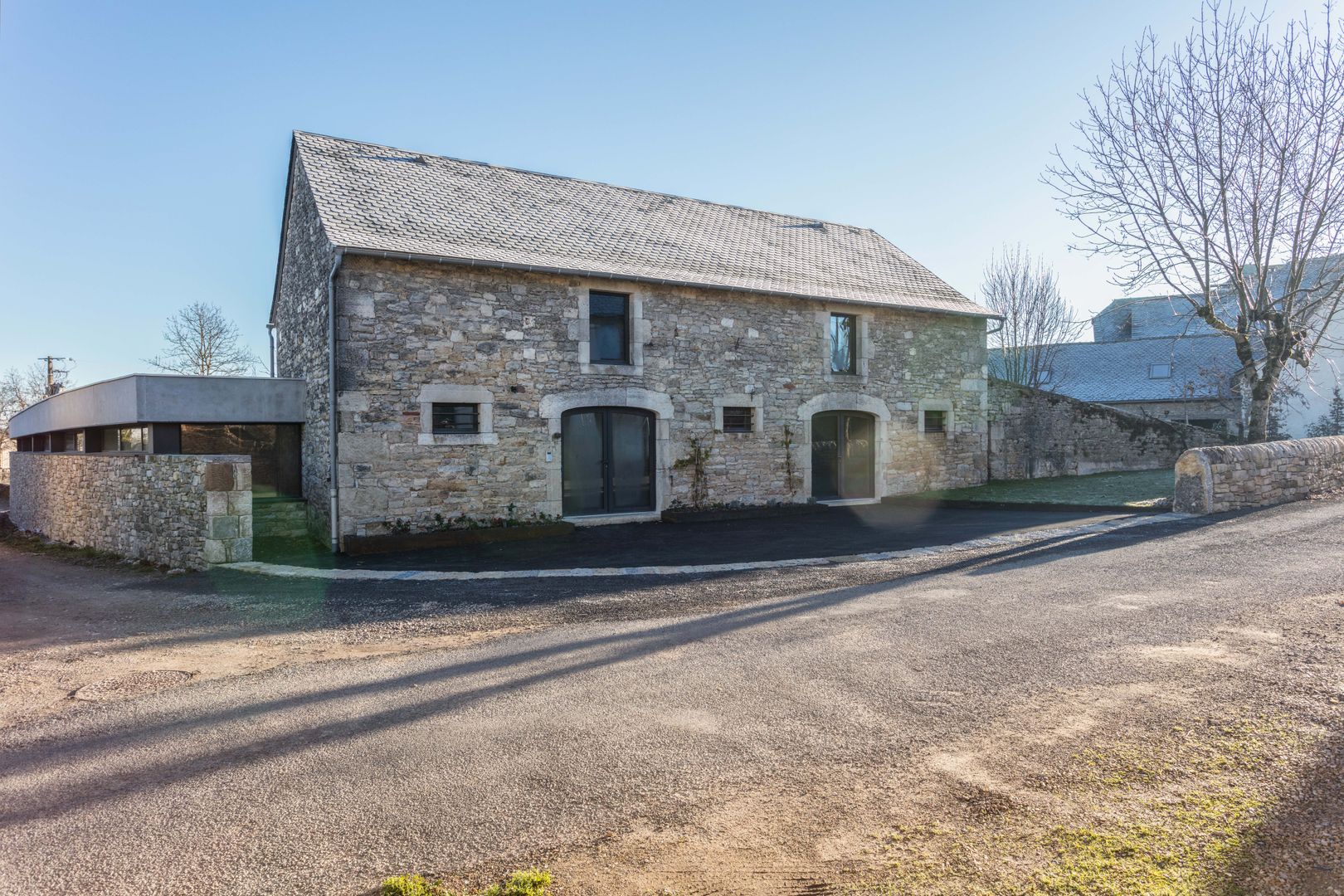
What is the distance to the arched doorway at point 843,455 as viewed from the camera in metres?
14.9

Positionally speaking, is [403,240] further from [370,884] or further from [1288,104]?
[1288,104]

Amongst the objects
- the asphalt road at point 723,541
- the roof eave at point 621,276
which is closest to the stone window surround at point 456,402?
the asphalt road at point 723,541

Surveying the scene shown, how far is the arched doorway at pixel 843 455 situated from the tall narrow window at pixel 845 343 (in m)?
0.94

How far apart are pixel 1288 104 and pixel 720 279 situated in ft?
34.1

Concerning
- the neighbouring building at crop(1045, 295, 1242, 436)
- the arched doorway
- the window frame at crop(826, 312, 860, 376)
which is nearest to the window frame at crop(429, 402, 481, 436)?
the arched doorway

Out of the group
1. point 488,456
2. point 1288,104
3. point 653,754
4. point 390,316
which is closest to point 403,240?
point 390,316

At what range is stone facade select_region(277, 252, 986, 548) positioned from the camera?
1070 cm

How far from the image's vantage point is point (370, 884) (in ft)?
8.06

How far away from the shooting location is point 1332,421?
27.3m

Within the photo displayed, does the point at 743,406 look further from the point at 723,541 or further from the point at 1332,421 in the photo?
the point at 1332,421

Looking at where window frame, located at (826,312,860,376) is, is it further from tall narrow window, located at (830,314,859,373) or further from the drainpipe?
the drainpipe

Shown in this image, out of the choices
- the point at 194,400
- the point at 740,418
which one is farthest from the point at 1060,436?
the point at 194,400

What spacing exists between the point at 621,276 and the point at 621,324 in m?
1.04

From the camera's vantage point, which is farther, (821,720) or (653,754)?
(821,720)
